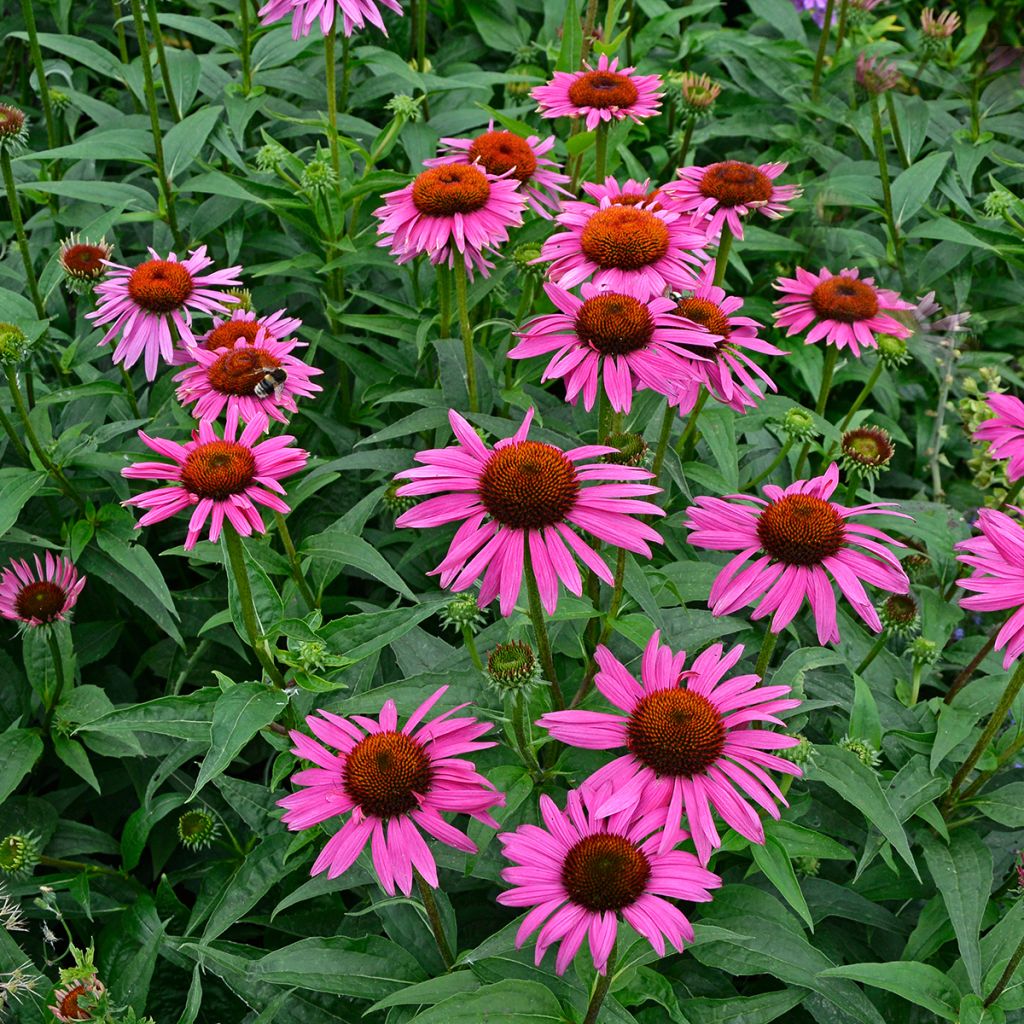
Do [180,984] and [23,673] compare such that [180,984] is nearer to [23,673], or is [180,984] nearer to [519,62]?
[23,673]

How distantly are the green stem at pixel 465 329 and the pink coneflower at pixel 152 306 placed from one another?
495 mm

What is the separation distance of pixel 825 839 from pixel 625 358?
77 cm

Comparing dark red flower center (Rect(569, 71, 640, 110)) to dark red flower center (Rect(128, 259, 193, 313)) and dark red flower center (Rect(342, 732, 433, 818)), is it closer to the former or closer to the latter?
dark red flower center (Rect(128, 259, 193, 313))

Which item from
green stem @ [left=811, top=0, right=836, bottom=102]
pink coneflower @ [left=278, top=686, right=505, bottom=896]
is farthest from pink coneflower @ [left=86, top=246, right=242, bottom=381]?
green stem @ [left=811, top=0, right=836, bottom=102]

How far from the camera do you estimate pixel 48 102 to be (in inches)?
109

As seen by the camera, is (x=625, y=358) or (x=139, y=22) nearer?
(x=625, y=358)

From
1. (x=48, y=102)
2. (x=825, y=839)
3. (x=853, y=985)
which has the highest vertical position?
(x=48, y=102)

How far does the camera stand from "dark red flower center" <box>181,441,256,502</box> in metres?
1.59

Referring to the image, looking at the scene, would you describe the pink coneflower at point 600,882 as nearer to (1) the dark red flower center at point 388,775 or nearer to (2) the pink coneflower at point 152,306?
(1) the dark red flower center at point 388,775

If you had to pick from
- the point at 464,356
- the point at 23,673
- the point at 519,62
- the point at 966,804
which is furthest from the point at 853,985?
the point at 519,62

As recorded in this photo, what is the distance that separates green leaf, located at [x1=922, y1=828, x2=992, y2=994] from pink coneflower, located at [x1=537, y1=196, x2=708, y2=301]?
1.04 metres

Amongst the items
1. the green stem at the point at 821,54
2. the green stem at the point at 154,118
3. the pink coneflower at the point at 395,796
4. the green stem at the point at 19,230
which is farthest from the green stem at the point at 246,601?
the green stem at the point at 821,54

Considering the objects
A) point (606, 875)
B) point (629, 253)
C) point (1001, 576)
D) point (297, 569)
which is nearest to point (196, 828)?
point (297, 569)

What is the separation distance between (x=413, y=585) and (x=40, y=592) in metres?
0.76
